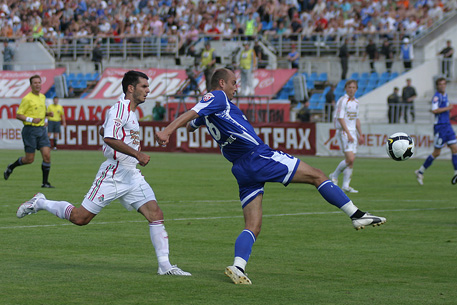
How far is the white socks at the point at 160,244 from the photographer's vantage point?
859 centimetres

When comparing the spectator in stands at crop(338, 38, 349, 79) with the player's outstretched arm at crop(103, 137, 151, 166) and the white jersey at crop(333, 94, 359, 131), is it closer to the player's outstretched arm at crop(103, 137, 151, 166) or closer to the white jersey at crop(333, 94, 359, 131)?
the white jersey at crop(333, 94, 359, 131)

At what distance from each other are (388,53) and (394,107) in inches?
167

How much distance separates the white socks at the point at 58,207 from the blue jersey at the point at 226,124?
177 cm

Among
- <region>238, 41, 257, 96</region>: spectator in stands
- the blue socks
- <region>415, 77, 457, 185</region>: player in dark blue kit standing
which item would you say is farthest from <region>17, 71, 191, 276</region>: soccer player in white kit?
<region>238, 41, 257, 96</region>: spectator in stands

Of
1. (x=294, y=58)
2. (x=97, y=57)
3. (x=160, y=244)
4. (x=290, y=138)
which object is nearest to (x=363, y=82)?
(x=294, y=58)

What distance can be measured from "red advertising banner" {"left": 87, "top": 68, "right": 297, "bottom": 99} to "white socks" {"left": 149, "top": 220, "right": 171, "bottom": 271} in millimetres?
29299

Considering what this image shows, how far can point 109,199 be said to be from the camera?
8.85m

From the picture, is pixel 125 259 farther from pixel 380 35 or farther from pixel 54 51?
pixel 54 51

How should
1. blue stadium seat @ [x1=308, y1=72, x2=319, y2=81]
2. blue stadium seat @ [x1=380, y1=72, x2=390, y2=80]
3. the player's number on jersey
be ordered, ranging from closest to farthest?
the player's number on jersey, blue stadium seat @ [x1=380, y1=72, x2=390, y2=80], blue stadium seat @ [x1=308, y1=72, x2=319, y2=81]

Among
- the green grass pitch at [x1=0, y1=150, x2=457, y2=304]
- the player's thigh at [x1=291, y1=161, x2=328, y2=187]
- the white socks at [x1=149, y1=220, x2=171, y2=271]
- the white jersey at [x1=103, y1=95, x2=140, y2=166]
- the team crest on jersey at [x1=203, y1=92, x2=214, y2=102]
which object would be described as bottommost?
the green grass pitch at [x1=0, y1=150, x2=457, y2=304]

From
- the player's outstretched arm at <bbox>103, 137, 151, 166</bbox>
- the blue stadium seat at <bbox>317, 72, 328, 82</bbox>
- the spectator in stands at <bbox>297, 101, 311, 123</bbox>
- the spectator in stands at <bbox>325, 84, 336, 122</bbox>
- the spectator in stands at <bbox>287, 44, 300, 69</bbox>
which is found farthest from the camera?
the spectator in stands at <bbox>287, 44, 300, 69</bbox>

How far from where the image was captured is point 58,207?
30.4 feet

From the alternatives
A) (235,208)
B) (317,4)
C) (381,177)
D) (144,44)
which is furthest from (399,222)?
(144,44)

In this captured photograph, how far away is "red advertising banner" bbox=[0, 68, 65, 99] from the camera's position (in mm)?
44781
